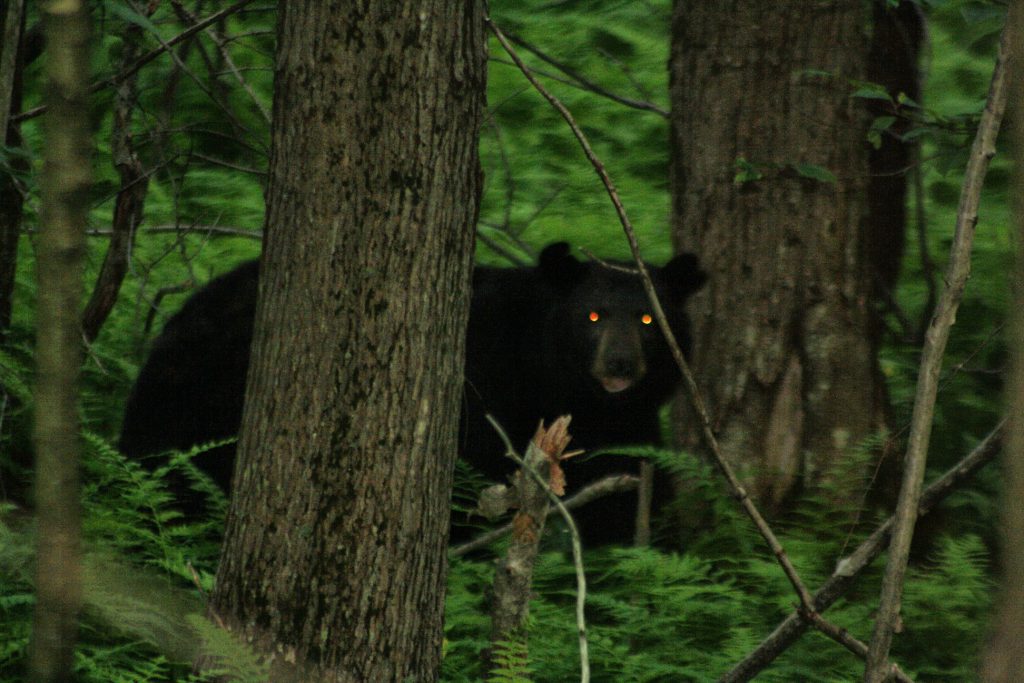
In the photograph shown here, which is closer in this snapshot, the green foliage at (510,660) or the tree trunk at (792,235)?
the green foliage at (510,660)

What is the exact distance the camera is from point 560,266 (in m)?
6.77

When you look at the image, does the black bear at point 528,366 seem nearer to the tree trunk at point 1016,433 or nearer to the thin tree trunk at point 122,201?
the thin tree trunk at point 122,201

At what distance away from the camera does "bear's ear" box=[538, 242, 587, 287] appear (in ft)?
21.7

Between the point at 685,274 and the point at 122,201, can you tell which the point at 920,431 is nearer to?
the point at 685,274

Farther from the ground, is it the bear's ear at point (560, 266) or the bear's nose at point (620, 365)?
the bear's ear at point (560, 266)

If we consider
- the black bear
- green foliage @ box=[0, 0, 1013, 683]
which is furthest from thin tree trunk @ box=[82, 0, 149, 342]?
the black bear

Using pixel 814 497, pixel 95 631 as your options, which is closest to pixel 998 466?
pixel 814 497

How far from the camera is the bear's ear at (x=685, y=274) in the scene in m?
6.09

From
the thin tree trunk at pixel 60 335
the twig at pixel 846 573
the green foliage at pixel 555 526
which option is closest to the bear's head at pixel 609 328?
the green foliage at pixel 555 526

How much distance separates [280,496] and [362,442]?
263 mm

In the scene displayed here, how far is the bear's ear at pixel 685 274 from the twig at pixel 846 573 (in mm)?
2688

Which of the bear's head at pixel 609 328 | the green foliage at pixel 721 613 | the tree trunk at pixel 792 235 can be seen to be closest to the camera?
the green foliage at pixel 721 613

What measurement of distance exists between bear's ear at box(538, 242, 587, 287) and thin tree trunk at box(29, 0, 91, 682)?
4.76 metres

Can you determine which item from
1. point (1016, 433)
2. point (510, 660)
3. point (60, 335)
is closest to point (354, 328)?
point (510, 660)
